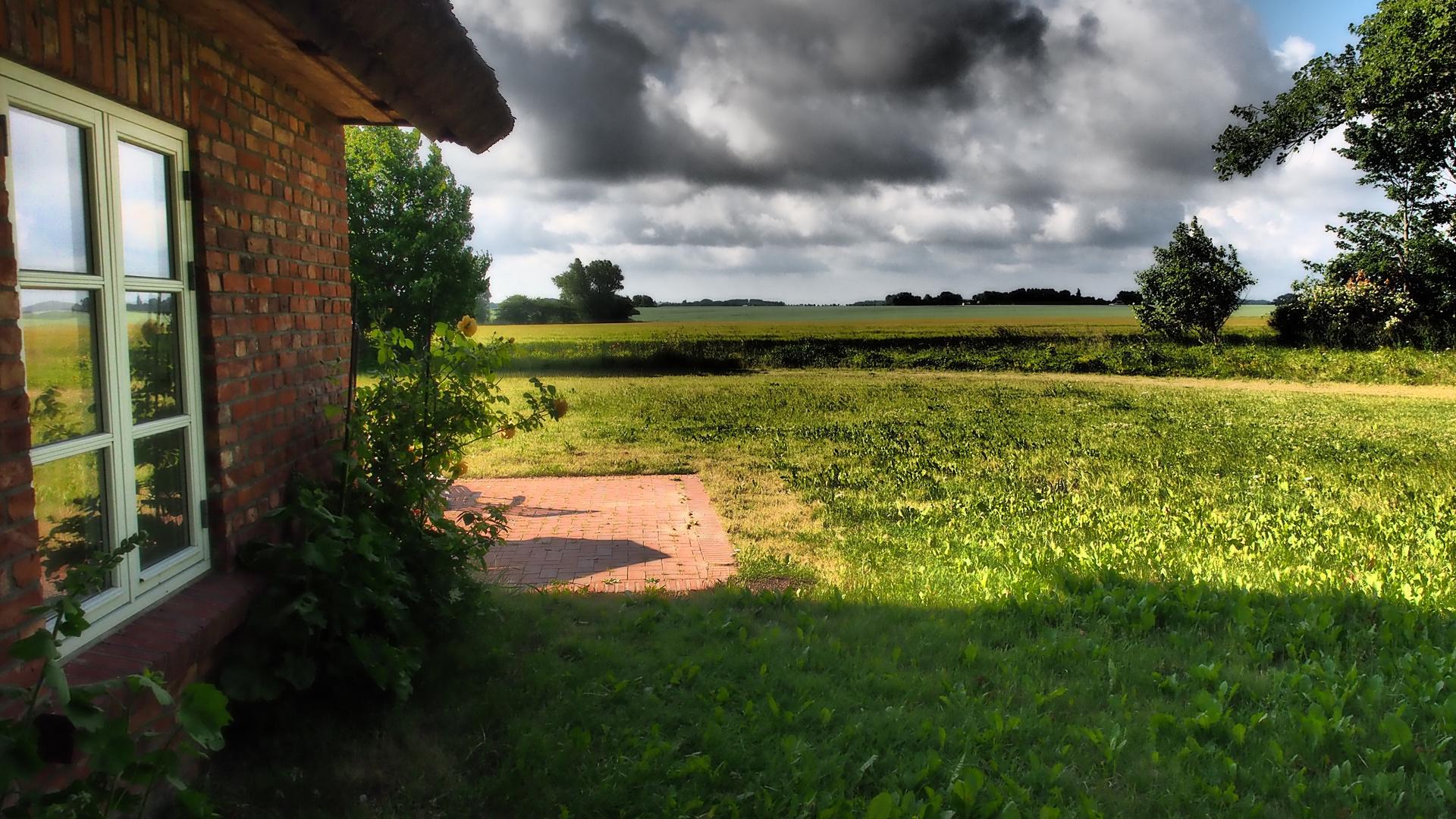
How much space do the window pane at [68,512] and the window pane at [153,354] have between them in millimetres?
262

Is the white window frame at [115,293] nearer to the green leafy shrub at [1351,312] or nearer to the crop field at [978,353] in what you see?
the crop field at [978,353]

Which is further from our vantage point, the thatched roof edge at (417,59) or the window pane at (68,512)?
the thatched roof edge at (417,59)

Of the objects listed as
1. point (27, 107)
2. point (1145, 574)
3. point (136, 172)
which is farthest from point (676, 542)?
point (27, 107)

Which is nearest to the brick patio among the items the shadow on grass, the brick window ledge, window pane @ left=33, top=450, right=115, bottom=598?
the shadow on grass

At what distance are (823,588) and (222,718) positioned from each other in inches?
159

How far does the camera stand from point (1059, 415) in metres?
15.8

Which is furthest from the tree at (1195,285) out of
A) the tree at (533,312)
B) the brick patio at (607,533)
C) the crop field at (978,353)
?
the tree at (533,312)

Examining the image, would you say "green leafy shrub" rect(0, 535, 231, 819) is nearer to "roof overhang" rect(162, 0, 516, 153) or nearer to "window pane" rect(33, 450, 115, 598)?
"window pane" rect(33, 450, 115, 598)

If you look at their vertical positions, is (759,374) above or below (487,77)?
below

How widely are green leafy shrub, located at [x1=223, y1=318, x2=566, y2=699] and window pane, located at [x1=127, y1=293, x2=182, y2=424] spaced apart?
21.1 inches

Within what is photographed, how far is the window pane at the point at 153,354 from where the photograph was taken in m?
2.75

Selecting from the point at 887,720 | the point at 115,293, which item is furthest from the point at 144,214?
the point at 887,720

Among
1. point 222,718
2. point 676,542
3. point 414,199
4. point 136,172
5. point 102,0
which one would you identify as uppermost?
point 414,199

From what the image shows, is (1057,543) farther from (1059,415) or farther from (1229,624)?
(1059,415)
